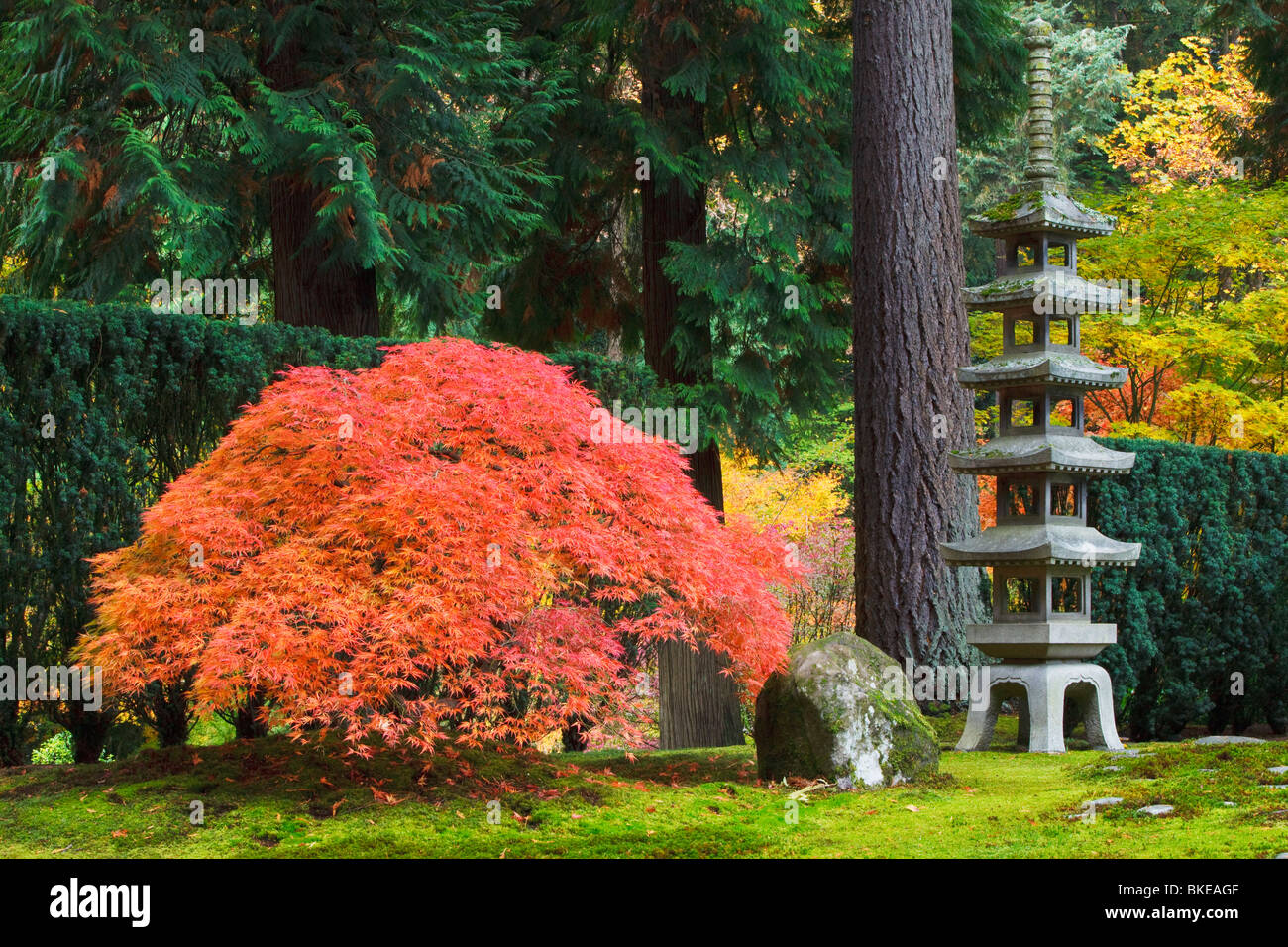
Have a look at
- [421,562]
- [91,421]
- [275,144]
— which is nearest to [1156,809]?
[421,562]

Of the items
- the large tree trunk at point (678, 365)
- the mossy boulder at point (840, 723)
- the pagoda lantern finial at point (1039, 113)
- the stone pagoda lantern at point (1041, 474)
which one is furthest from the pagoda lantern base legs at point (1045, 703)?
the pagoda lantern finial at point (1039, 113)

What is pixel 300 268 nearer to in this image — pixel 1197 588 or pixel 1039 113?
pixel 1039 113

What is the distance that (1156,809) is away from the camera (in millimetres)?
5836

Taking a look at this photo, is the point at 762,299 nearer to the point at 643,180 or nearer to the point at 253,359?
the point at 643,180

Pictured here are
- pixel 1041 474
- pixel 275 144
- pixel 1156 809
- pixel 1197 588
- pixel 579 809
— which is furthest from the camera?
pixel 1197 588

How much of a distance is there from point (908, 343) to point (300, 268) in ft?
15.4

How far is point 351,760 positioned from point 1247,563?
822cm

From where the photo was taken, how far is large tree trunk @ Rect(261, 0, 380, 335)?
10.0m

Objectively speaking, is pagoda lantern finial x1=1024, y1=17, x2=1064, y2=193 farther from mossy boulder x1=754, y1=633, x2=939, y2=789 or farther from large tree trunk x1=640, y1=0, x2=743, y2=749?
mossy boulder x1=754, y1=633, x2=939, y2=789

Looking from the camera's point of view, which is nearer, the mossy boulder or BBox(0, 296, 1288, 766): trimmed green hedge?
the mossy boulder

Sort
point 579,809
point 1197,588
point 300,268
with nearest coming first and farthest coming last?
1. point 579,809
2. point 300,268
3. point 1197,588

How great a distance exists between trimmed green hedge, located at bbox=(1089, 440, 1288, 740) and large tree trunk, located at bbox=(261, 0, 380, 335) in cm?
602

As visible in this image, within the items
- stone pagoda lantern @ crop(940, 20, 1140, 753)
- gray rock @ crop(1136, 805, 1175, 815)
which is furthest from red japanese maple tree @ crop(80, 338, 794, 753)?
stone pagoda lantern @ crop(940, 20, 1140, 753)
